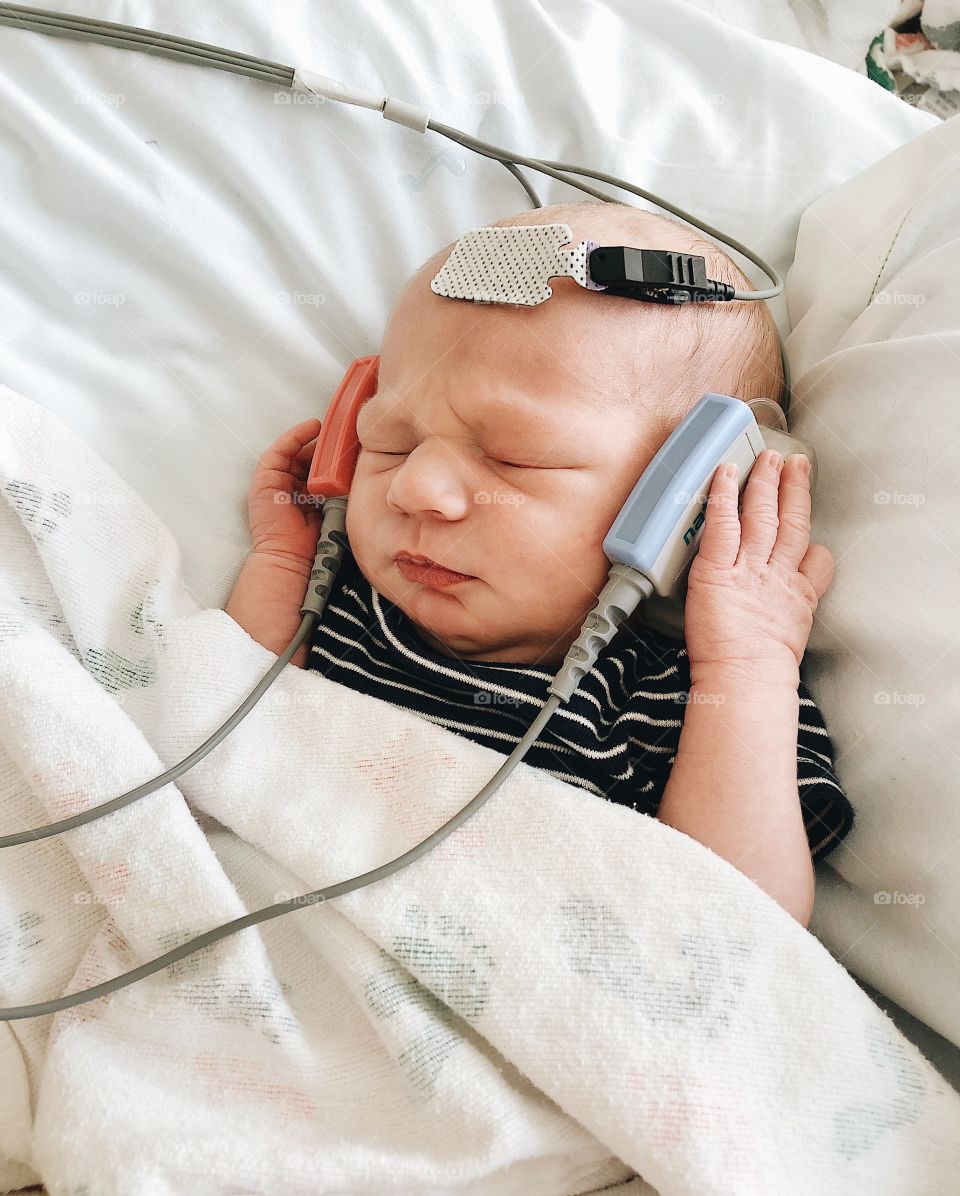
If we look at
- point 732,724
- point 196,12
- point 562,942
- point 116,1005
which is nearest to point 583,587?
point 732,724

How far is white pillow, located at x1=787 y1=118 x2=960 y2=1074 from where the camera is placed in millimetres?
861

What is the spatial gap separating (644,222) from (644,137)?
0.38 metres

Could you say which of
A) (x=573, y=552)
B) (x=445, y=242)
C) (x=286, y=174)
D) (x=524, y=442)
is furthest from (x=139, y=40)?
(x=573, y=552)

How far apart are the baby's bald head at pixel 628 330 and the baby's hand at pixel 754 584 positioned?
0.11 meters

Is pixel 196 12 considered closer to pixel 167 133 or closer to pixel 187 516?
pixel 167 133

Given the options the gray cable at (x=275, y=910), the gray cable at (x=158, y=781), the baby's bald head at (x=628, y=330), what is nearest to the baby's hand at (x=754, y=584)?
the baby's bald head at (x=628, y=330)

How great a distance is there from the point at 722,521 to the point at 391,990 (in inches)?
20.7

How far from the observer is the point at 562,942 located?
2.55ft

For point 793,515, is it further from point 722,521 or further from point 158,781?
point 158,781

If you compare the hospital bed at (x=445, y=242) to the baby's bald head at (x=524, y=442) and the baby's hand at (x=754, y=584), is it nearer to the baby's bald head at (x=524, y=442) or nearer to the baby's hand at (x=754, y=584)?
the baby's hand at (x=754, y=584)

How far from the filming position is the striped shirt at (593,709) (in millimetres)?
937

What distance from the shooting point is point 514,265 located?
0.98 metres

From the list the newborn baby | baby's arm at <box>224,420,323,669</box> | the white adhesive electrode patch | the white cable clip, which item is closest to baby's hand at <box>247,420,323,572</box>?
baby's arm at <box>224,420,323,669</box>

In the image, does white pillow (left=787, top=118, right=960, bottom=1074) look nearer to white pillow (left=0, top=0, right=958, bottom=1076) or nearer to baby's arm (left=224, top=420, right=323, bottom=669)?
white pillow (left=0, top=0, right=958, bottom=1076)
